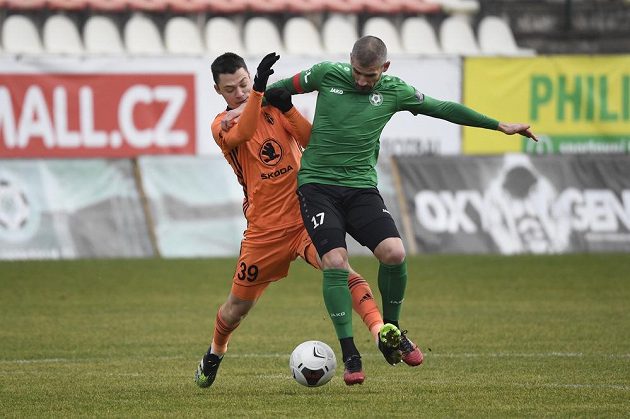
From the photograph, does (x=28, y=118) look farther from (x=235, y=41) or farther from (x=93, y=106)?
(x=235, y=41)

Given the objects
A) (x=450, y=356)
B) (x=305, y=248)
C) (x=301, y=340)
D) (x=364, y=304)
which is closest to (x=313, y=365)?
(x=364, y=304)

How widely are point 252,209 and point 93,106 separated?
11.9 m

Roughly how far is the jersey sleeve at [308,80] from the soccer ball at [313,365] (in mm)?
1682

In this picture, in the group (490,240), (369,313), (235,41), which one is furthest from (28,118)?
(369,313)

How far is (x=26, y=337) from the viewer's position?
1195 centimetres

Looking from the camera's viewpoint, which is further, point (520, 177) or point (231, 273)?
point (520, 177)

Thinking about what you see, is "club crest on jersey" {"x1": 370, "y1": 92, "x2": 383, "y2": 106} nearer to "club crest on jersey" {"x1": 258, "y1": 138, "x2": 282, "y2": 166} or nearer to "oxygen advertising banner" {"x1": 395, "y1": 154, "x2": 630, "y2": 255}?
"club crest on jersey" {"x1": 258, "y1": 138, "x2": 282, "y2": 166}

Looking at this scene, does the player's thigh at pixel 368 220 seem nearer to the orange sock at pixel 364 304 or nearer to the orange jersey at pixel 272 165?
the orange sock at pixel 364 304

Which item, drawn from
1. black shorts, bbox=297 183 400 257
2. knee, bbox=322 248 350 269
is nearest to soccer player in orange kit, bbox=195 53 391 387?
black shorts, bbox=297 183 400 257

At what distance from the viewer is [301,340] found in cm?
1169

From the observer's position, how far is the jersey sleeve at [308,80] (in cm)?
880

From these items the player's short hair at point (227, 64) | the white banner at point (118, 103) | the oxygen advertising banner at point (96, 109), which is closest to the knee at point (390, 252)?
the player's short hair at point (227, 64)

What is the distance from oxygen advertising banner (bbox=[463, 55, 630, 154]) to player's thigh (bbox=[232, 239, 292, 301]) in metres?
12.8

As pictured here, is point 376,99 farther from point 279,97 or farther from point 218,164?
point 218,164
